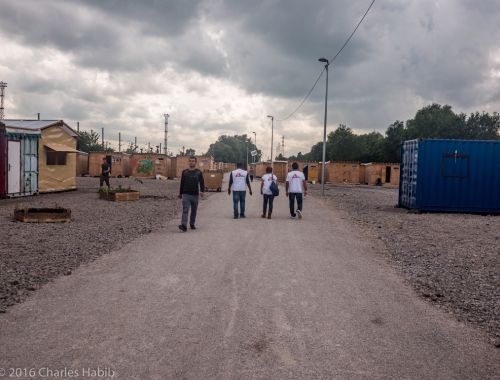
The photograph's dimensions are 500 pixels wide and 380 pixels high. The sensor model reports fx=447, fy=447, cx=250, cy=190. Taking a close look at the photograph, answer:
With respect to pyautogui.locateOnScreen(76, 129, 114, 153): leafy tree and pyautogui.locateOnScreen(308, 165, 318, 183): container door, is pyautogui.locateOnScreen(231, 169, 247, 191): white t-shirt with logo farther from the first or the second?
pyautogui.locateOnScreen(76, 129, 114, 153): leafy tree

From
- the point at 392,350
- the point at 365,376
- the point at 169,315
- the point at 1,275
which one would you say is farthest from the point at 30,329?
the point at 392,350

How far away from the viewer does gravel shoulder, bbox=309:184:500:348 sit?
5.64m

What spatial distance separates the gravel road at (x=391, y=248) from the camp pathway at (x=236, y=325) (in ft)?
1.37

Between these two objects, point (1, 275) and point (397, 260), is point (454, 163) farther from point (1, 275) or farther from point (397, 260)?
point (1, 275)

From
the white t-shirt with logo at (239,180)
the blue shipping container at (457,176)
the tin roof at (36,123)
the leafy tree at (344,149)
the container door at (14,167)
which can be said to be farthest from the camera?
the leafy tree at (344,149)

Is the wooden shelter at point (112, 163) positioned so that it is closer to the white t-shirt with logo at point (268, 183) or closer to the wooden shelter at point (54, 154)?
the wooden shelter at point (54, 154)

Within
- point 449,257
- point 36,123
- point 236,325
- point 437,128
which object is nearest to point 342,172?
point 437,128

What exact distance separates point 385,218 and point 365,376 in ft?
41.6

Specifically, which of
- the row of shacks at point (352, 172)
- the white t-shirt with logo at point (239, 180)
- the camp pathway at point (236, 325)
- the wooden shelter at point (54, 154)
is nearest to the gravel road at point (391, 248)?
the camp pathway at point (236, 325)

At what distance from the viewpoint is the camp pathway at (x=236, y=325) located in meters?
3.62

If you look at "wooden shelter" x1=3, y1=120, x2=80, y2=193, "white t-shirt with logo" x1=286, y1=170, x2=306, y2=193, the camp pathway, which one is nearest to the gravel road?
the camp pathway

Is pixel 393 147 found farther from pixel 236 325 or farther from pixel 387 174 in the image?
pixel 236 325

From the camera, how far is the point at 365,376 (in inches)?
138

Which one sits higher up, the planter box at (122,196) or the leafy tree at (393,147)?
the leafy tree at (393,147)
